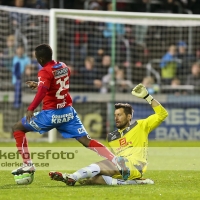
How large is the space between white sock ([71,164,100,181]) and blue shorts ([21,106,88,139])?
85 cm

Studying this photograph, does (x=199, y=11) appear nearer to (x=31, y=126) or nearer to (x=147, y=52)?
(x=147, y=52)

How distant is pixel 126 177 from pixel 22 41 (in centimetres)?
991

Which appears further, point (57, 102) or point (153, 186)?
point (57, 102)

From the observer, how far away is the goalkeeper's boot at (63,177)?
790 cm

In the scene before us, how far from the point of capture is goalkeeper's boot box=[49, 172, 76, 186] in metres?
7.90

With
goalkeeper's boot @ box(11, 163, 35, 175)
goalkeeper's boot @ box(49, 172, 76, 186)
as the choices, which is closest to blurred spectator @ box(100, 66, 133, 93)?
goalkeeper's boot @ box(11, 163, 35, 175)

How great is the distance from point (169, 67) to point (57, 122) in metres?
9.58

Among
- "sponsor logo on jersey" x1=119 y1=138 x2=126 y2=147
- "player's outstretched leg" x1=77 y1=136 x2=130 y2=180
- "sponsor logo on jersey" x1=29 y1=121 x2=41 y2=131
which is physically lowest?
"player's outstretched leg" x1=77 y1=136 x2=130 y2=180

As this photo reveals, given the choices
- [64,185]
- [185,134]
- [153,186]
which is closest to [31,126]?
[64,185]

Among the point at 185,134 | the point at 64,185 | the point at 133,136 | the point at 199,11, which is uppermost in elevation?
the point at 199,11

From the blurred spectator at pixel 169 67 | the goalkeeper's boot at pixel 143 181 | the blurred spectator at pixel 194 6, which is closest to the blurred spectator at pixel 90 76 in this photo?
the blurred spectator at pixel 169 67

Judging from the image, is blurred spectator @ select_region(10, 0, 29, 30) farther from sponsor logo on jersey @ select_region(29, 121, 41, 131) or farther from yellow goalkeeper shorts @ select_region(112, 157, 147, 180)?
yellow goalkeeper shorts @ select_region(112, 157, 147, 180)

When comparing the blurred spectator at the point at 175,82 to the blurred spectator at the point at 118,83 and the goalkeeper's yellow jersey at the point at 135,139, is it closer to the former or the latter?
the blurred spectator at the point at 118,83

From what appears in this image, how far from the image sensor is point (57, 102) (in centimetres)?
884
